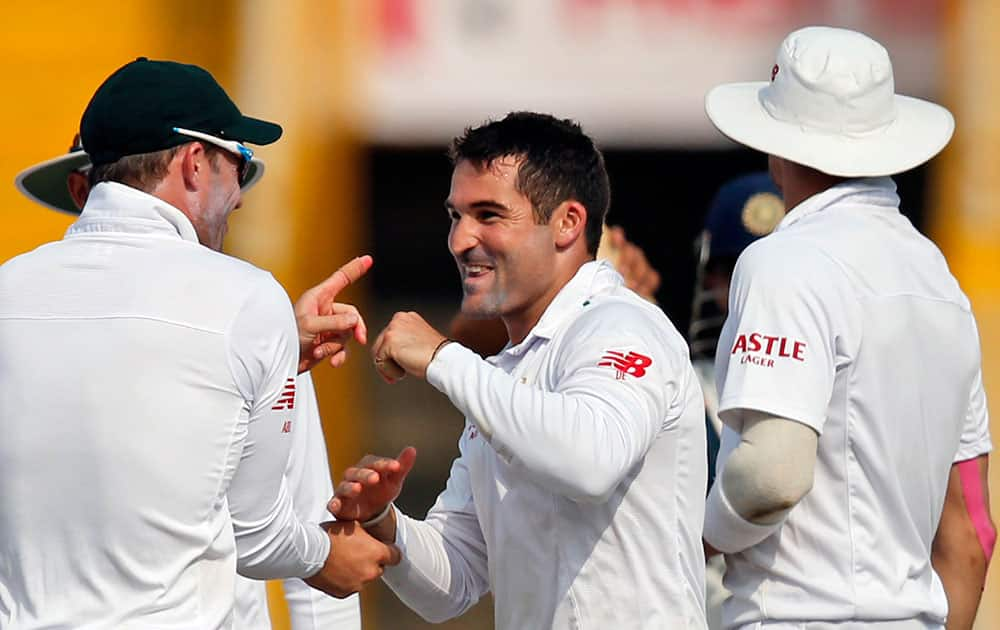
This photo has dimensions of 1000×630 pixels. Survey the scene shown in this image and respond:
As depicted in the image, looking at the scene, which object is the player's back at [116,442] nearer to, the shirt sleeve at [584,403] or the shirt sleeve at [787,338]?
the shirt sleeve at [584,403]

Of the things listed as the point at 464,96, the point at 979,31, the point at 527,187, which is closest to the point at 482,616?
the point at 464,96

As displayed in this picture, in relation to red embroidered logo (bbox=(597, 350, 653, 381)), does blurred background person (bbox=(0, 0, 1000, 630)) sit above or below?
below

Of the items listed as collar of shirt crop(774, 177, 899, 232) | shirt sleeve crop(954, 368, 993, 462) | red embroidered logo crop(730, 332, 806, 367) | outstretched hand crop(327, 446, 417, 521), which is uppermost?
collar of shirt crop(774, 177, 899, 232)

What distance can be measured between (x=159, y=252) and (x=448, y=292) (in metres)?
4.98

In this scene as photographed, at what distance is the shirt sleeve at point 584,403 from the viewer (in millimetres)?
2844

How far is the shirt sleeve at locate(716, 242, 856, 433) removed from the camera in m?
3.06

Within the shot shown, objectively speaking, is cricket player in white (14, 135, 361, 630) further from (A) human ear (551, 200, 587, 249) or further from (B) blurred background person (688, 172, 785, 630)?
(B) blurred background person (688, 172, 785, 630)

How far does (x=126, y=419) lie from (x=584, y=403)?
2.59 ft

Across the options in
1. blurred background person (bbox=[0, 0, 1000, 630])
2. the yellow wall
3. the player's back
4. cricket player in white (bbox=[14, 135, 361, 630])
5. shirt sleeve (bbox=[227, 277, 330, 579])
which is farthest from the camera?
the yellow wall

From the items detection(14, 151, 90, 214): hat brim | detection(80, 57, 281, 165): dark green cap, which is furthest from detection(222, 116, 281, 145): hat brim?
detection(14, 151, 90, 214): hat brim

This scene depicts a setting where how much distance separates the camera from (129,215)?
2.82 m

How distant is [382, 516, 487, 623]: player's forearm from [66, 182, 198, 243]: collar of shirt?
89 cm

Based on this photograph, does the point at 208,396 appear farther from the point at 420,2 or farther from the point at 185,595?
the point at 420,2

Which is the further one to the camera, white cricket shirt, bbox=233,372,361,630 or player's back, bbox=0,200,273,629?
white cricket shirt, bbox=233,372,361,630
